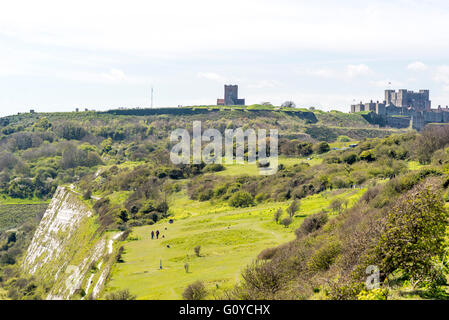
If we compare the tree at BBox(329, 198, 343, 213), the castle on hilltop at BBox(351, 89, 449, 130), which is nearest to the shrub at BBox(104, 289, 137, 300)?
the tree at BBox(329, 198, 343, 213)

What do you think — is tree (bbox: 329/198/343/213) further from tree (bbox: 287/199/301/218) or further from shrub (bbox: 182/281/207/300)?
shrub (bbox: 182/281/207/300)

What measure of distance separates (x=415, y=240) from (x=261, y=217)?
21.9 m

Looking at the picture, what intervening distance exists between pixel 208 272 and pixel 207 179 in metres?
33.4

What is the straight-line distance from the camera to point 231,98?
6206 inches

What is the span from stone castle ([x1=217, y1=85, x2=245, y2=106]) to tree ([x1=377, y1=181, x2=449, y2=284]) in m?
147

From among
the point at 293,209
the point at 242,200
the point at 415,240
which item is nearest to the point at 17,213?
the point at 242,200

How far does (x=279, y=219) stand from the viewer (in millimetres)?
29875

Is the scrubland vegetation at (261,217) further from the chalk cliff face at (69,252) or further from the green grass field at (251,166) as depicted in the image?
the chalk cliff face at (69,252)

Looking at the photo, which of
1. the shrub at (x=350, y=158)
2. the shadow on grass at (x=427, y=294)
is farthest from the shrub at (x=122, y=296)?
the shrub at (x=350, y=158)

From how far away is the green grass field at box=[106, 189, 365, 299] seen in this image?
19.3 meters

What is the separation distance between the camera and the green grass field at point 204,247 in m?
19.3

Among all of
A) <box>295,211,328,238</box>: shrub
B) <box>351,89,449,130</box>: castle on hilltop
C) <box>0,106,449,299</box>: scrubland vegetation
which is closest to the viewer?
<box>0,106,449,299</box>: scrubland vegetation

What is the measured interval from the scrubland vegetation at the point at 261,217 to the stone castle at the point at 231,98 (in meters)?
52.7

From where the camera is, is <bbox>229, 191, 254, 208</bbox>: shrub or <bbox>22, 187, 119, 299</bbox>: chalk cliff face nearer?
<bbox>22, 187, 119, 299</bbox>: chalk cliff face
